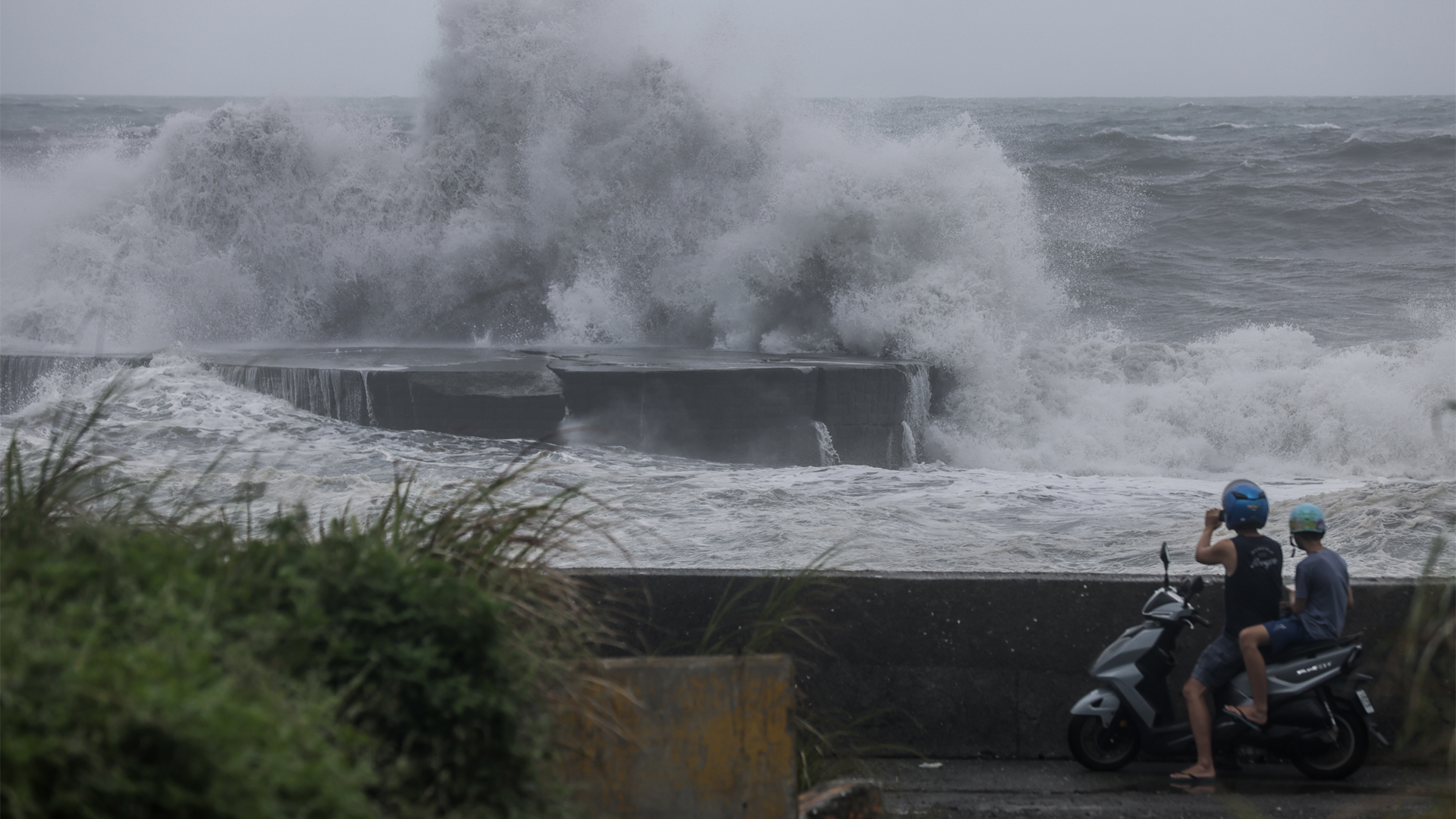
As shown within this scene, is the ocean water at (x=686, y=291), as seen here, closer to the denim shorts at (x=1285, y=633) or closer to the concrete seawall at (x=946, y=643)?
the concrete seawall at (x=946, y=643)

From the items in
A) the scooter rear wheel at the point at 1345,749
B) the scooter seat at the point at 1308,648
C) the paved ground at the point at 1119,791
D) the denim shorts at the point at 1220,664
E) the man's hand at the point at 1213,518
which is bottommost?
the paved ground at the point at 1119,791

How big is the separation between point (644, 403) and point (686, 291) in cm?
498

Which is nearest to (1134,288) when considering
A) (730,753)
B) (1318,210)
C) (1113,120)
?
(1318,210)

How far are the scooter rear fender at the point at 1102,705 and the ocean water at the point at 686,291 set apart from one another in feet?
15.9

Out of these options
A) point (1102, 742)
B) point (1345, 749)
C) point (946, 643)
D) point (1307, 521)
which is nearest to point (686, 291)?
point (946, 643)

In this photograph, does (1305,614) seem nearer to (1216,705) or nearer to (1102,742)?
(1216,705)

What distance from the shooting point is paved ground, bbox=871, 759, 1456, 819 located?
12.5 ft

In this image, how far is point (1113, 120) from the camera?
45.9 meters

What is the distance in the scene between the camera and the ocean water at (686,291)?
1096 cm

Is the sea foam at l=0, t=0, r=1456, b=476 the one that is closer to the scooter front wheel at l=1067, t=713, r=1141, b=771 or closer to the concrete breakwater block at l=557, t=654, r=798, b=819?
the scooter front wheel at l=1067, t=713, r=1141, b=771

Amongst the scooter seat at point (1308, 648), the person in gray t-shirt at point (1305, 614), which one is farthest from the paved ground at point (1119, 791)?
the scooter seat at point (1308, 648)

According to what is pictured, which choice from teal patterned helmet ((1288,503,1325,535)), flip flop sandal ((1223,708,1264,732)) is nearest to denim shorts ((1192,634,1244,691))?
flip flop sandal ((1223,708,1264,732))

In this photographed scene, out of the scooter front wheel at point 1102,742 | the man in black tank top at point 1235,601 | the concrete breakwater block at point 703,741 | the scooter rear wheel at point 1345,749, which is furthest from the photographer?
the scooter front wheel at point 1102,742

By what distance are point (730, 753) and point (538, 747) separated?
83 cm
